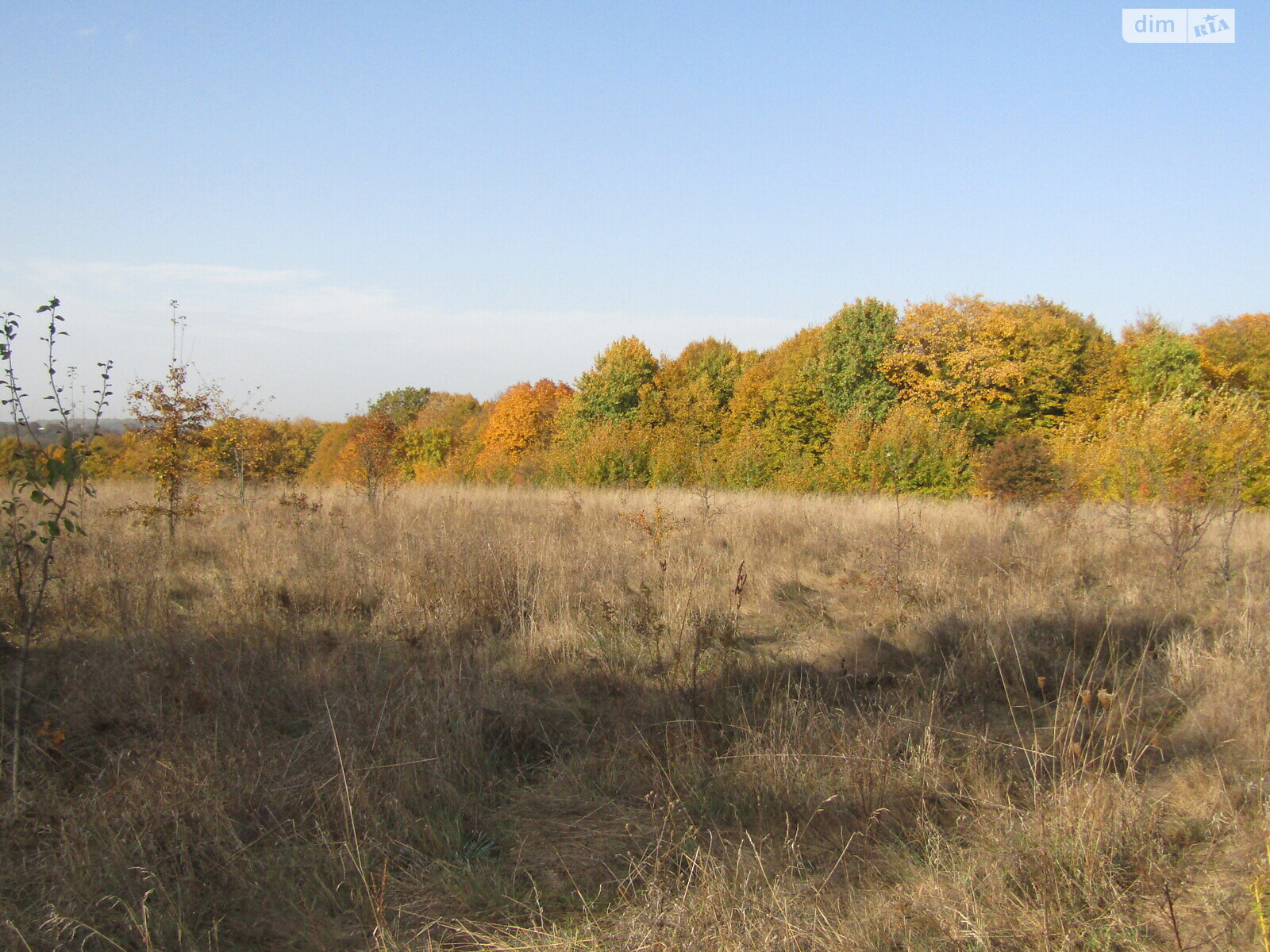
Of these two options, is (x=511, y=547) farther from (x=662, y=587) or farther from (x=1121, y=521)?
(x=1121, y=521)

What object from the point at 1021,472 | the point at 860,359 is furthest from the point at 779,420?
the point at 1021,472

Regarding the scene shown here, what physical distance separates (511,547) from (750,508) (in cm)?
558

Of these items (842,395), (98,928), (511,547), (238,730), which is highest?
(842,395)

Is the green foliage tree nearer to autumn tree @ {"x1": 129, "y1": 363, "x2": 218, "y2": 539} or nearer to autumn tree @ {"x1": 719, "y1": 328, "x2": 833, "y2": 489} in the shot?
autumn tree @ {"x1": 719, "y1": 328, "x2": 833, "y2": 489}

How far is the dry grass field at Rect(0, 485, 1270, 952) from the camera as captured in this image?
2545 millimetres

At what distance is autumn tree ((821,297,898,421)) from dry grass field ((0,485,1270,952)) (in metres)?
25.7

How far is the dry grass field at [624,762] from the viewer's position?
8.35 ft

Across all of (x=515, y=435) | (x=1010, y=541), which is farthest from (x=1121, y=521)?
(x=515, y=435)

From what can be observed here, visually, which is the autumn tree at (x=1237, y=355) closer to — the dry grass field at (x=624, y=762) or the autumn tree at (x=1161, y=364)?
the autumn tree at (x=1161, y=364)

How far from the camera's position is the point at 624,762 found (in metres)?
3.65

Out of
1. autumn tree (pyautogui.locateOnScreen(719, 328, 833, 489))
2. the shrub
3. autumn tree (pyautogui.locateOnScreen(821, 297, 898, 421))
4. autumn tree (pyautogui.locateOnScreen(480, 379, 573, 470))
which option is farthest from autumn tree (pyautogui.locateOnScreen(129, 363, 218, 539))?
autumn tree (pyautogui.locateOnScreen(480, 379, 573, 470))

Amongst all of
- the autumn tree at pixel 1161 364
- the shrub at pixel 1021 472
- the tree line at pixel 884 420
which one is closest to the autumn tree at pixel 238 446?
the tree line at pixel 884 420

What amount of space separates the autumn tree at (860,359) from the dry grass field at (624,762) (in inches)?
1013

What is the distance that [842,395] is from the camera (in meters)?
32.3
